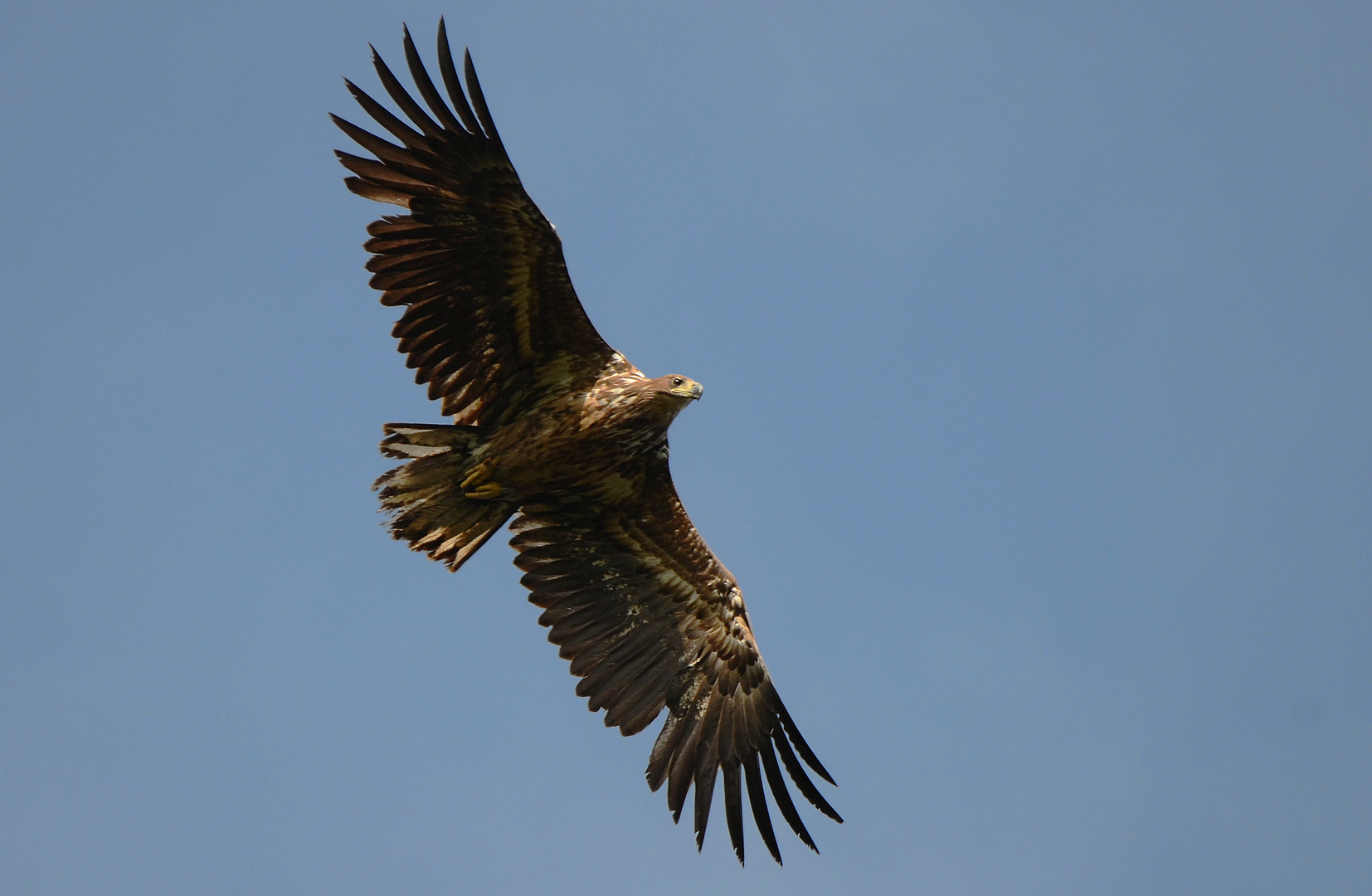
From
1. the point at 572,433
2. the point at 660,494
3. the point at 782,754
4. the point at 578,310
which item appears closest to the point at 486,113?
the point at 578,310

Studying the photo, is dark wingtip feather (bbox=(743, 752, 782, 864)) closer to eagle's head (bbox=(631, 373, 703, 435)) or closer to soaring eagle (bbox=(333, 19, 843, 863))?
soaring eagle (bbox=(333, 19, 843, 863))

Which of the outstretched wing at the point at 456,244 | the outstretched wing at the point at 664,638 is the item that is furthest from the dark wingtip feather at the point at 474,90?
the outstretched wing at the point at 664,638

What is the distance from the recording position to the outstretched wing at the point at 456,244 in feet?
32.8

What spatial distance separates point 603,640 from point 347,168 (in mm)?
4344

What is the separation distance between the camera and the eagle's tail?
10688 mm

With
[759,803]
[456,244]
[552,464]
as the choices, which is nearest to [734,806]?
[759,803]

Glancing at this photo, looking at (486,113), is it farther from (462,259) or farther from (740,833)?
(740,833)

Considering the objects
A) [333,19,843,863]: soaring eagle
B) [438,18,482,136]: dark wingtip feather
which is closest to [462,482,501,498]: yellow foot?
[333,19,843,863]: soaring eagle

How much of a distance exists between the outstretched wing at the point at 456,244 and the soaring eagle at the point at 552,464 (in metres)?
0.01

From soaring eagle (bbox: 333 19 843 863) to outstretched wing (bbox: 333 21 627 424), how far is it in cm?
1

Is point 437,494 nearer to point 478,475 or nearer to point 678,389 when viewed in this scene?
point 478,475

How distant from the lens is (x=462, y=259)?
10.2 m

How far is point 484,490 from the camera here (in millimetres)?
10930

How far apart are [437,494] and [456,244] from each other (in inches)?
78.2
